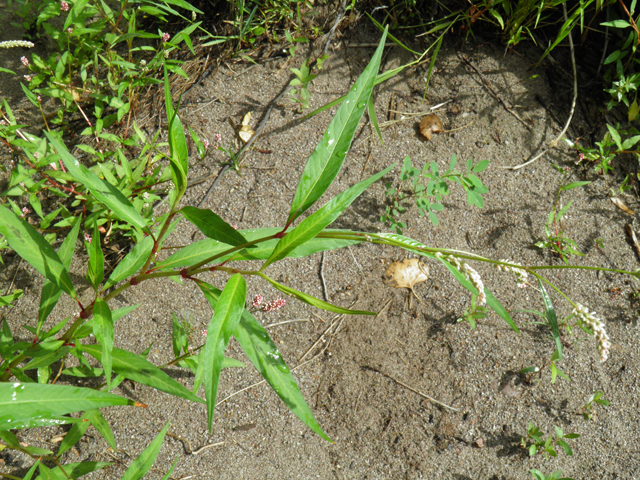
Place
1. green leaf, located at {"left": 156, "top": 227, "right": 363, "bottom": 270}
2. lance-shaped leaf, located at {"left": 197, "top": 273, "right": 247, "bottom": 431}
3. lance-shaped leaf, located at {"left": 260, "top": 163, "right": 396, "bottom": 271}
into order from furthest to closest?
green leaf, located at {"left": 156, "top": 227, "right": 363, "bottom": 270} < lance-shaped leaf, located at {"left": 260, "top": 163, "right": 396, "bottom": 271} < lance-shaped leaf, located at {"left": 197, "top": 273, "right": 247, "bottom": 431}

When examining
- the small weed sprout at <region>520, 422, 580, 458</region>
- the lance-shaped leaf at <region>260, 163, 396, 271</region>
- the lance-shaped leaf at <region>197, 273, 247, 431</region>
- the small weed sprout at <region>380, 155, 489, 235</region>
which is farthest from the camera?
the small weed sprout at <region>380, 155, 489, 235</region>

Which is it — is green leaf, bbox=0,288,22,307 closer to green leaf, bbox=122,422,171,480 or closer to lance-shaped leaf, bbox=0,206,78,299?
lance-shaped leaf, bbox=0,206,78,299

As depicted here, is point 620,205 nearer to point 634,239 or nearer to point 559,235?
point 634,239

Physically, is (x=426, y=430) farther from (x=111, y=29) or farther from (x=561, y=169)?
(x=111, y=29)

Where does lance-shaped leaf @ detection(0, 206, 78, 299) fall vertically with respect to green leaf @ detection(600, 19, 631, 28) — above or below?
below

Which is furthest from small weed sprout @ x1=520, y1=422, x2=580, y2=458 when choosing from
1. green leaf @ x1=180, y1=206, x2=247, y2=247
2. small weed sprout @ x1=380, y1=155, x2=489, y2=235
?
green leaf @ x1=180, y1=206, x2=247, y2=247

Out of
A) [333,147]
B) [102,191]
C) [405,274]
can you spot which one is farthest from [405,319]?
[102,191]

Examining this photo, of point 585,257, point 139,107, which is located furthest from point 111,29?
point 585,257
